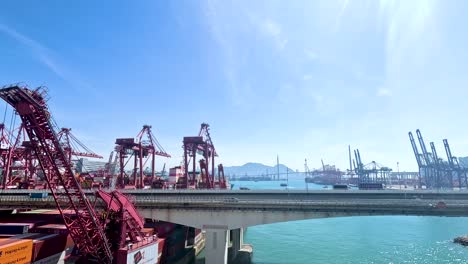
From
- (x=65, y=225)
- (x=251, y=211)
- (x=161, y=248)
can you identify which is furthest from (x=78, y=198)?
(x=251, y=211)

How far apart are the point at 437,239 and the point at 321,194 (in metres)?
32.7

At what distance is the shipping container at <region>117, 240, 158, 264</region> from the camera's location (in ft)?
107

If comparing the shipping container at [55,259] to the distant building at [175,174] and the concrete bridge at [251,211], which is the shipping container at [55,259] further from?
the distant building at [175,174]

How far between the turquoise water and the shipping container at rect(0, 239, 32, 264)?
3244 centimetres

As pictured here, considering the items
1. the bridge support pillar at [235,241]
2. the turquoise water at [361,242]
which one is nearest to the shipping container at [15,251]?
the bridge support pillar at [235,241]

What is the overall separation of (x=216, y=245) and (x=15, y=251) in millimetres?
21521

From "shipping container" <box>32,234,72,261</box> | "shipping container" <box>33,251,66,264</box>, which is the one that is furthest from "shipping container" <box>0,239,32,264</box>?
"shipping container" <box>33,251,66,264</box>

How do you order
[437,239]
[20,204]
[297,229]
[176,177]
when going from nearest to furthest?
[20,204]
[437,239]
[297,229]
[176,177]

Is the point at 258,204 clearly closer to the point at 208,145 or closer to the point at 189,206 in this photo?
the point at 189,206

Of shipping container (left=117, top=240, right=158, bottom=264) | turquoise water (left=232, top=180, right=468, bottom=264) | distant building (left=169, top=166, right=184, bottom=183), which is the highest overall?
distant building (left=169, top=166, right=184, bottom=183)

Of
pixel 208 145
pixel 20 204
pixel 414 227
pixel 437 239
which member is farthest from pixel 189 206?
pixel 414 227

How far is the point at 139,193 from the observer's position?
56938 mm

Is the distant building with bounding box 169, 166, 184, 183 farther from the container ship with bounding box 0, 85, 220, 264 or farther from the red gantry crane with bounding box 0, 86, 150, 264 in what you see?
the red gantry crane with bounding box 0, 86, 150, 264

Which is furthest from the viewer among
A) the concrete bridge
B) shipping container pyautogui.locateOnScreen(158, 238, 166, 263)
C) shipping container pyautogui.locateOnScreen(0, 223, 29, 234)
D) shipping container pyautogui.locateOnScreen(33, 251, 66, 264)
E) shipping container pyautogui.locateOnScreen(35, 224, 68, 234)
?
shipping container pyautogui.locateOnScreen(158, 238, 166, 263)
